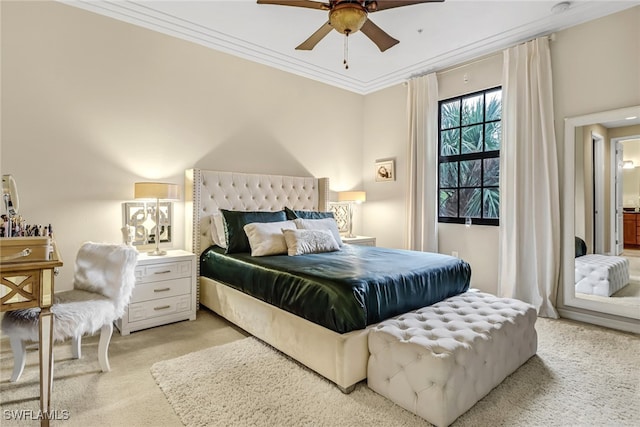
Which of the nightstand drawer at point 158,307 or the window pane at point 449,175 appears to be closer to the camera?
the nightstand drawer at point 158,307

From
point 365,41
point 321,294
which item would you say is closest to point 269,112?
point 365,41

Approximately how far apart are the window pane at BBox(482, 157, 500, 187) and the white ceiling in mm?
1320

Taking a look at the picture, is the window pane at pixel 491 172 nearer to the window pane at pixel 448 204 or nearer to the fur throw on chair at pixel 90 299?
the window pane at pixel 448 204

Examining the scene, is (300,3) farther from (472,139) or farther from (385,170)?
(385,170)

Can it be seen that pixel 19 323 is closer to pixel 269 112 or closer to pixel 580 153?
pixel 269 112

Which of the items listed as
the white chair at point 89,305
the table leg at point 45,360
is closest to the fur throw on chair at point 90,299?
the white chair at point 89,305

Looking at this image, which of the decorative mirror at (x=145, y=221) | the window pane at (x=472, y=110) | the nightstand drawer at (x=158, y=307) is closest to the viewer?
the nightstand drawer at (x=158, y=307)

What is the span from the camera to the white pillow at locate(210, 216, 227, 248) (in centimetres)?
362

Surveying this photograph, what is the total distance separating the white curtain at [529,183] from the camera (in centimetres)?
348

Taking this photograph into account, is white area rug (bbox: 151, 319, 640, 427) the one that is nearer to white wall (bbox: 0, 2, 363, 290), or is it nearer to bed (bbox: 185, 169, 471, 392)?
bed (bbox: 185, 169, 471, 392)

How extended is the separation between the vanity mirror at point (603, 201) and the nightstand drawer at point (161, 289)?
153 inches

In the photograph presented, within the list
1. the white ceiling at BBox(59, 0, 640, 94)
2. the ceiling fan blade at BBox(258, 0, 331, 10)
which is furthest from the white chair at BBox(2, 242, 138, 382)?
the white ceiling at BBox(59, 0, 640, 94)

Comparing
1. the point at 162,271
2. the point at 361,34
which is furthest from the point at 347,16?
the point at 162,271

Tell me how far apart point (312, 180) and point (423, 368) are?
131 inches
